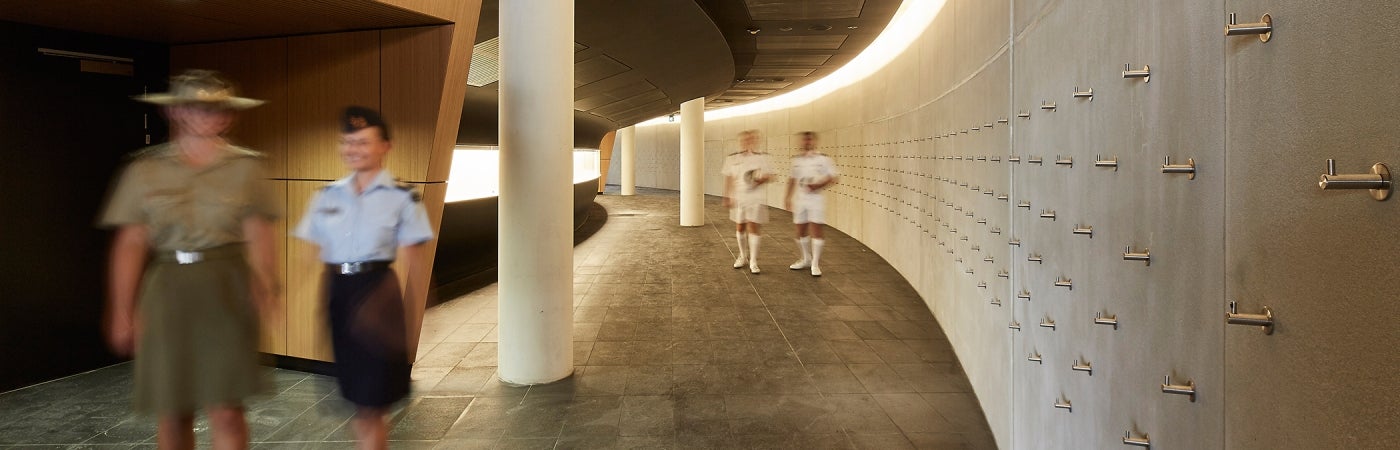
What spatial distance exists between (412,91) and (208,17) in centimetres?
113

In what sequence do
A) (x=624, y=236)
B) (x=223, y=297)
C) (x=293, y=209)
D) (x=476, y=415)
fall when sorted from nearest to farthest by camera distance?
1. (x=223, y=297)
2. (x=476, y=415)
3. (x=293, y=209)
4. (x=624, y=236)

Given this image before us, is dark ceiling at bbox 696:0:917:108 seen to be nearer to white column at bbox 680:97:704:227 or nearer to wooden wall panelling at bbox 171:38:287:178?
white column at bbox 680:97:704:227

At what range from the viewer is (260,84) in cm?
508

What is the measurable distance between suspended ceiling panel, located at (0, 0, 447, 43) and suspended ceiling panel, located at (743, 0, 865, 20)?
4707mm

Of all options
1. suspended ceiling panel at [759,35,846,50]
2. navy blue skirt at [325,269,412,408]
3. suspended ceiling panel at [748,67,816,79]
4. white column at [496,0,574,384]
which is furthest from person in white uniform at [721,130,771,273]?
navy blue skirt at [325,269,412,408]

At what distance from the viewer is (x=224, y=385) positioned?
2775mm

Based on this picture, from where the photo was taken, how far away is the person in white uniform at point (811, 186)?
28.9 ft

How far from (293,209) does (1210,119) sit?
4.98 meters

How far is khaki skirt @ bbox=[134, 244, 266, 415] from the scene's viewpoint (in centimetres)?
267

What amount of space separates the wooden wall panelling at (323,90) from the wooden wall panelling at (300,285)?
0.12 m

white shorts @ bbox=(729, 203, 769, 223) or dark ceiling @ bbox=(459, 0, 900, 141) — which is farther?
white shorts @ bbox=(729, 203, 769, 223)

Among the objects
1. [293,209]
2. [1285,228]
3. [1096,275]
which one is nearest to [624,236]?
[293,209]

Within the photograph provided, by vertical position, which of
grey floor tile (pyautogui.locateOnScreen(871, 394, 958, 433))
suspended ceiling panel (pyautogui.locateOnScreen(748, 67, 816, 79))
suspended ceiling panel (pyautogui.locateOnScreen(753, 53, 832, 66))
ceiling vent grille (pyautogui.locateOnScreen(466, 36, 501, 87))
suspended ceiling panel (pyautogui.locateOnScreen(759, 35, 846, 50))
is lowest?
grey floor tile (pyautogui.locateOnScreen(871, 394, 958, 433))

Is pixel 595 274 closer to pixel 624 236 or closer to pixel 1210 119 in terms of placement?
pixel 624 236
